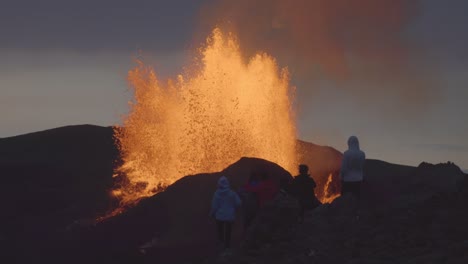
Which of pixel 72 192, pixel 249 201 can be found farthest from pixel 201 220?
pixel 72 192

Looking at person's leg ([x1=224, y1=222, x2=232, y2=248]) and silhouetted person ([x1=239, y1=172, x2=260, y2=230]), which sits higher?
silhouetted person ([x1=239, y1=172, x2=260, y2=230])

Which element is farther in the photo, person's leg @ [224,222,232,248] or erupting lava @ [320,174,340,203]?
erupting lava @ [320,174,340,203]

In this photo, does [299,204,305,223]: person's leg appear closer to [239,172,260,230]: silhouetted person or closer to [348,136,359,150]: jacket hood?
[239,172,260,230]: silhouetted person

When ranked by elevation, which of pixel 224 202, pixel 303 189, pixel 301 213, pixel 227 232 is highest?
pixel 303 189

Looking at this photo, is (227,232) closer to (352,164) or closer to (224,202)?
(224,202)

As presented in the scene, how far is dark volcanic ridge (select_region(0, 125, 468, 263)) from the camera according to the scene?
64.6ft

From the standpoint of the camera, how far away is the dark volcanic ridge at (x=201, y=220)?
19688mm

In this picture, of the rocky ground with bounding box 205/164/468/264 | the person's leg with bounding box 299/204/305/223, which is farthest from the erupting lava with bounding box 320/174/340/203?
the person's leg with bounding box 299/204/305/223

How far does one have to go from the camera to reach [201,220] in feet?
102

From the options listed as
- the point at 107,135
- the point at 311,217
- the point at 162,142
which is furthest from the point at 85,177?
the point at 311,217

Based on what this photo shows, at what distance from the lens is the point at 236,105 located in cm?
5431

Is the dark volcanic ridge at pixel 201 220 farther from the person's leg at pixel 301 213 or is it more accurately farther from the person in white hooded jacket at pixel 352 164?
the person in white hooded jacket at pixel 352 164

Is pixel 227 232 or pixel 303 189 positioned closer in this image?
pixel 227 232

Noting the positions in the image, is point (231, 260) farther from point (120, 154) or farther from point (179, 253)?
point (120, 154)
